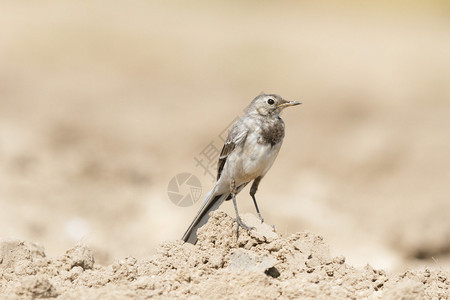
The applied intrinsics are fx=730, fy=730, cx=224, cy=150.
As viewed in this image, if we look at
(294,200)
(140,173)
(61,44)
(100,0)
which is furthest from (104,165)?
(100,0)

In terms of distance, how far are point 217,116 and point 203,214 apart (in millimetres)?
12783

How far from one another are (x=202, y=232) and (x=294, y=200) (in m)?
8.88

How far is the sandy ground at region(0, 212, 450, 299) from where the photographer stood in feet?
A: 21.3

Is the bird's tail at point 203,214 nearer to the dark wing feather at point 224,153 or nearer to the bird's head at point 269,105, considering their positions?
the dark wing feather at point 224,153

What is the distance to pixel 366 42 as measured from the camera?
93.2ft

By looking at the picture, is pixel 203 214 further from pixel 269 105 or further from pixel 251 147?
pixel 269 105

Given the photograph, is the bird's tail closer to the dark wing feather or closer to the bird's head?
the dark wing feather

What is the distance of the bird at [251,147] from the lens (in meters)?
9.09

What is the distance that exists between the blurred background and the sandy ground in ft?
6.34

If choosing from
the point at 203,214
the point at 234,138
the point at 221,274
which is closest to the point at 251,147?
the point at 234,138

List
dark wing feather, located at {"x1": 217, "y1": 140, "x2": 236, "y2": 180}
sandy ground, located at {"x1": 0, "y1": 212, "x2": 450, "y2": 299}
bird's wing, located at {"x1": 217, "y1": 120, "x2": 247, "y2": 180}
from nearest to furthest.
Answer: sandy ground, located at {"x1": 0, "y1": 212, "x2": 450, "y2": 299} < bird's wing, located at {"x1": 217, "y1": 120, "x2": 247, "y2": 180} < dark wing feather, located at {"x1": 217, "y1": 140, "x2": 236, "y2": 180}

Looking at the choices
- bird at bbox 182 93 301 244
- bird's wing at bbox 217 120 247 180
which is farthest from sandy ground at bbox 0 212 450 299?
bird's wing at bbox 217 120 247 180

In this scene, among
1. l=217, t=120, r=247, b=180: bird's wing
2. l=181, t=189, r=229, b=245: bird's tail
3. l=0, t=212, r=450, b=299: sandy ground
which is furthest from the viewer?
l=217, t=120, r=247, b=180: bird's wing

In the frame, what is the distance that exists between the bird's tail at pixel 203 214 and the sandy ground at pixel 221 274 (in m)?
0.81
